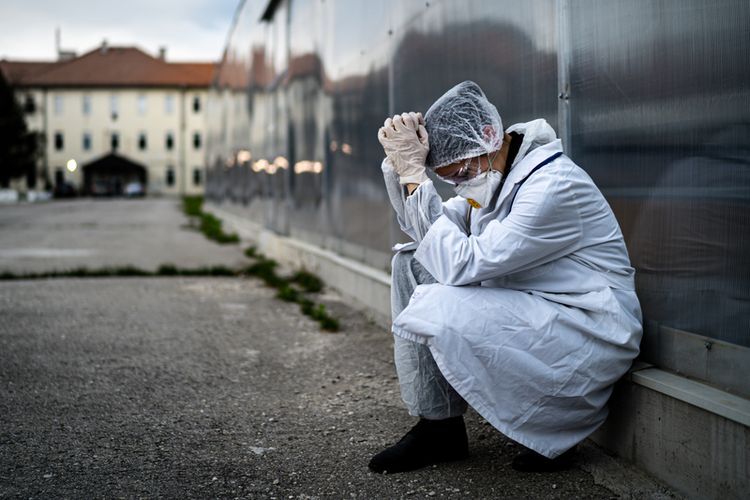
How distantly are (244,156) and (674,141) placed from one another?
1621 centimetres

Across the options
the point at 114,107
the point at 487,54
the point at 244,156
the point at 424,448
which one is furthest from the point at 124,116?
the point at 424,448

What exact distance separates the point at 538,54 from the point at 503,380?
1691mm

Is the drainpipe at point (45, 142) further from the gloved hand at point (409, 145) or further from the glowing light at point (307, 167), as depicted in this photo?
the gloved hand at point (409, 145)

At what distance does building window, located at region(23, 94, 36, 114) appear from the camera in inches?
2439

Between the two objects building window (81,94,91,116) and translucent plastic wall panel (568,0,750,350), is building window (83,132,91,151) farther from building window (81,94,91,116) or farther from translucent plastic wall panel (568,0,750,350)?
translucent plastic wall panel (568,0,750,350)

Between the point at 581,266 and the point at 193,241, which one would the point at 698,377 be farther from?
the point at 193,241

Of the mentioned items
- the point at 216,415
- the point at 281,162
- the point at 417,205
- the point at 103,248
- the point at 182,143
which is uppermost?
the point at 182,143

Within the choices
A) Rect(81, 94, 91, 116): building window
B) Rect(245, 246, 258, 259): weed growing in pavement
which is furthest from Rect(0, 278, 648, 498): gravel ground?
Rect(81, 94, 91, 116): building window

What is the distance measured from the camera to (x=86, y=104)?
2685 inches

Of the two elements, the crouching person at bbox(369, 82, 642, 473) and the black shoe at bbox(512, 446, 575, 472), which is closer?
the crouching person at bbox(369, 82, 642, 473)

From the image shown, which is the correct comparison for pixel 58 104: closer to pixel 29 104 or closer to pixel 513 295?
pixel 29 104

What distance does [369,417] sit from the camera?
11.4 ft

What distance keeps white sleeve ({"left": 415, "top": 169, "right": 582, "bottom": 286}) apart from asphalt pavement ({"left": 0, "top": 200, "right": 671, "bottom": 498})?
2.47ft

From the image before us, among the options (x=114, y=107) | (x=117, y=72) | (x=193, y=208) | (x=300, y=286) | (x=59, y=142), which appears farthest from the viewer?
(x=117, y=72)
